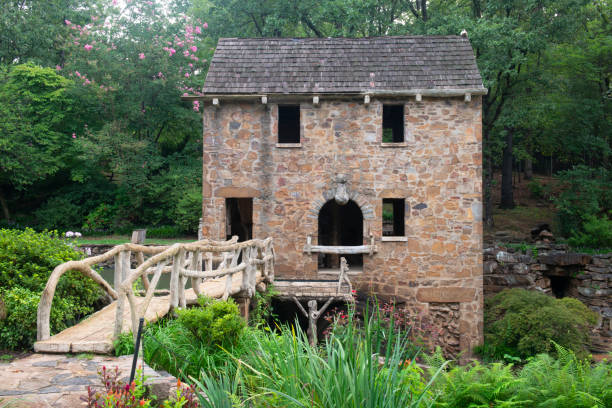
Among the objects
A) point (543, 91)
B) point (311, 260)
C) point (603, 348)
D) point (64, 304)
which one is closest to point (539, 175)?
point (543, 91)

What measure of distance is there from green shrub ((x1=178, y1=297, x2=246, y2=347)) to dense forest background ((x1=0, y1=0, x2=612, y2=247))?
16.6m

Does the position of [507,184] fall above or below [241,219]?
above

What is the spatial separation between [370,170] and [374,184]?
0.40 meters

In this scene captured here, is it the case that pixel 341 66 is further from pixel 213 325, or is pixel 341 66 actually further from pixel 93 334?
pixel 93 334

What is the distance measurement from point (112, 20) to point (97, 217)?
1053 centimetres

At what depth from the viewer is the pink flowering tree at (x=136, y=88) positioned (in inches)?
868

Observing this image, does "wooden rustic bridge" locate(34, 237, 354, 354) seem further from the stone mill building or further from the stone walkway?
the stone mill building

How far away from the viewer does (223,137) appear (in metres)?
12.3

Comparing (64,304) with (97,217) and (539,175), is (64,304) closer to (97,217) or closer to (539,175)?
(97,217)

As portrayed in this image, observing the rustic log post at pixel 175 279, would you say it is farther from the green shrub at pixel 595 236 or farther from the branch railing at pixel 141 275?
the green shrub at pixel 595 236

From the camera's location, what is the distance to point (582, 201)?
60.1 ft

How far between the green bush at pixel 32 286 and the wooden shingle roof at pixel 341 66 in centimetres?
715

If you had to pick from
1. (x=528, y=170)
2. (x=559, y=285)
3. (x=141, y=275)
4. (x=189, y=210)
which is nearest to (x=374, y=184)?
(x=141, y=275)

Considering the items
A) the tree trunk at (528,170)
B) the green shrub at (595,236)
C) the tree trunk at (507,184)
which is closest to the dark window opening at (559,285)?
the green shrub at (595,236)
